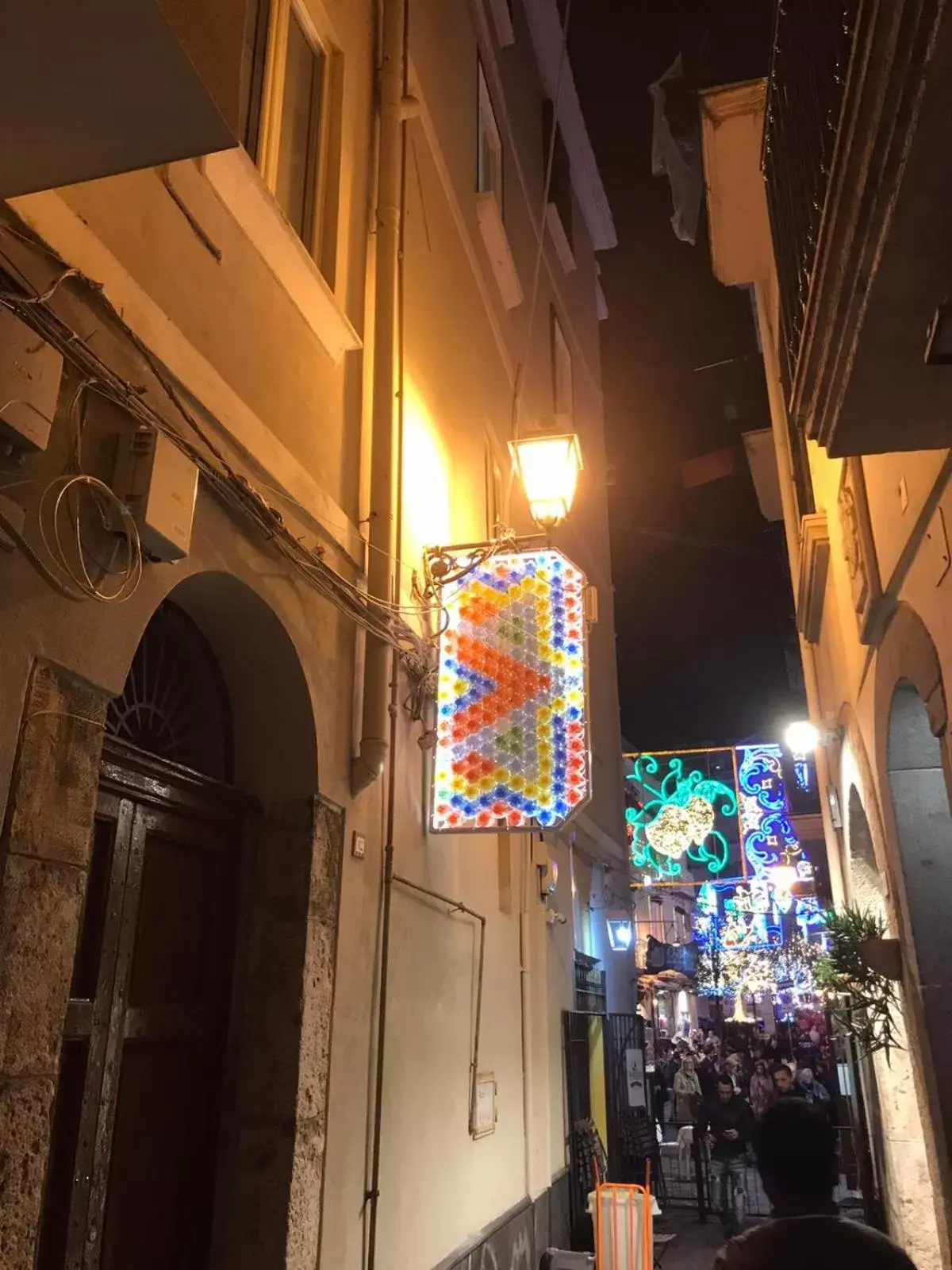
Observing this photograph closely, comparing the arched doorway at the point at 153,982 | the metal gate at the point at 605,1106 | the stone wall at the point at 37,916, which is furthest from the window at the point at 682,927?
the stone wall at the point at 37,916

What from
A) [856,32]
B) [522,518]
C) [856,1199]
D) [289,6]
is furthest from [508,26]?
[856,1199]

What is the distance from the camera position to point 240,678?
5.02 metres

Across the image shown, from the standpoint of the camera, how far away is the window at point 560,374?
43.9 ft

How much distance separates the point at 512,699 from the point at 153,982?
2.88m

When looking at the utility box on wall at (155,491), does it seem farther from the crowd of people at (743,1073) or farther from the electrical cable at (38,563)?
the crowd of people at (743,1073)

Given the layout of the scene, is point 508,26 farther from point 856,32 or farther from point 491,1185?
point 491,1185

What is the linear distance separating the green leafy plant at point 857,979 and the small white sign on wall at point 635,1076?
7171mm

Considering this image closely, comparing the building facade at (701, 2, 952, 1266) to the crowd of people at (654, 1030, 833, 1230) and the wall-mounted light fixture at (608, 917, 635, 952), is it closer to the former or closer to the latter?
the crowd of people at (654, 1030, 833, 1230)

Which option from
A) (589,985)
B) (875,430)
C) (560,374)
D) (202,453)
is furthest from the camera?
(560,374)

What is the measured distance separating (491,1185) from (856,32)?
750 centimetres

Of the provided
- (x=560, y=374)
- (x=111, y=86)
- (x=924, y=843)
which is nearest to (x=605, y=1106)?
(x=924, y=843)

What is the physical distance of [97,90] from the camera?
7.86ft

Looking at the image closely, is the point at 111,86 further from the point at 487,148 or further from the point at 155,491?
Result: the point at 487,148

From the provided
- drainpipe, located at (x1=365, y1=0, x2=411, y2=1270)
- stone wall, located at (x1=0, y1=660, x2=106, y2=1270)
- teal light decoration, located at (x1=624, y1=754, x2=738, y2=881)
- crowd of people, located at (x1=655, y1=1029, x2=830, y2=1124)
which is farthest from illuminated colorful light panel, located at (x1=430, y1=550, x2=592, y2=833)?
teal light decoration, located at (x1=624, y1=754, x2=738, y2=881)
